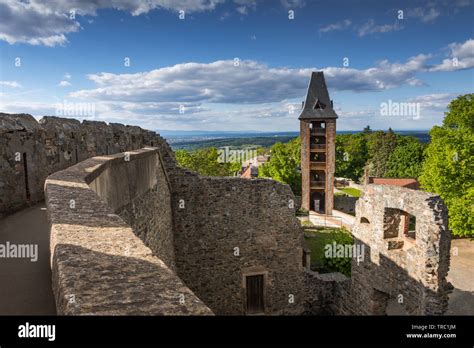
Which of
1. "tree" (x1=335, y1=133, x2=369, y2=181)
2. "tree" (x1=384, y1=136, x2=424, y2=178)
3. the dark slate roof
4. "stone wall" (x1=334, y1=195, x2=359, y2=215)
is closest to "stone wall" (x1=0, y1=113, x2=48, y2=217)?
the dark slate roof

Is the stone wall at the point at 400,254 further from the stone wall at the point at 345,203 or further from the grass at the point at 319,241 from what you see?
the stone wall at the point at 345,203

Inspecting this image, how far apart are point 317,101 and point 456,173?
2153 centimetres

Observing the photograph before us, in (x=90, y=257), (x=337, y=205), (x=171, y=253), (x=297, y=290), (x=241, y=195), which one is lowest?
(x=337, y=205)

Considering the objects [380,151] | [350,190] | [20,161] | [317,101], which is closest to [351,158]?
[380,151]

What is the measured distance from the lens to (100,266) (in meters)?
2.54

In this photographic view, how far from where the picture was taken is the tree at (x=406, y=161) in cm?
5521

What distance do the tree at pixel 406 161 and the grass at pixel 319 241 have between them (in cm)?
2918

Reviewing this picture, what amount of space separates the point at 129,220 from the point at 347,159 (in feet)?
198

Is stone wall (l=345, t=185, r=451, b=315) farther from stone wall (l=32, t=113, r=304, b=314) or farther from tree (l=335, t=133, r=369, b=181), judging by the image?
tree (l=335, t=133, r=369, b=181)

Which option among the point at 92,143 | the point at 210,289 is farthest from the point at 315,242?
the point at 92,143

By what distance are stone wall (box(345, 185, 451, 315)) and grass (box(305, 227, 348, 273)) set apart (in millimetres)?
6840

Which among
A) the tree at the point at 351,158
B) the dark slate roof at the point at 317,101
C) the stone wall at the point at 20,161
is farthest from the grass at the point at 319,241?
the tree at the point at 351,158

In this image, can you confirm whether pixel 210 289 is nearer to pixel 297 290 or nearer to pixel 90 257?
pixel 297 290
